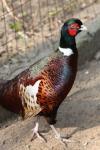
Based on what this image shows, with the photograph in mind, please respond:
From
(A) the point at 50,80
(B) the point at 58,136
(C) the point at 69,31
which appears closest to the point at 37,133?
(B) the point at 58,136

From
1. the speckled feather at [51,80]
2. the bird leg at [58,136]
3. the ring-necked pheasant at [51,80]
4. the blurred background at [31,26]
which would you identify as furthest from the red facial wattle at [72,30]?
the blurred background at [31,26]

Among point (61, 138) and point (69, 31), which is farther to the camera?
point (61, 138)

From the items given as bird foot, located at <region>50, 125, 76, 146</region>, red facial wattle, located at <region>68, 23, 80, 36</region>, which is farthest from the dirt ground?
red facial wattle, located at <region>68, 23, 80, 36</region>

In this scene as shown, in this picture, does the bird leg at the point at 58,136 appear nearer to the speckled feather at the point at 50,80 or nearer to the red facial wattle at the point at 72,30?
the speckled feather at the point at 50,80

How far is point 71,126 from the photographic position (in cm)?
531

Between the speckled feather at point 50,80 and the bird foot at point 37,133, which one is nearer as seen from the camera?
the speckled feather at point 50,80

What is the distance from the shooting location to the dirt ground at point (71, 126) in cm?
501

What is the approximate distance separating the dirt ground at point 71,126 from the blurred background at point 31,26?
797 millimetres

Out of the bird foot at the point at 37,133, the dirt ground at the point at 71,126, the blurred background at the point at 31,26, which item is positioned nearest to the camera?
the dirt ground at the point at 71,126

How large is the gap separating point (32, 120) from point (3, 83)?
594mm

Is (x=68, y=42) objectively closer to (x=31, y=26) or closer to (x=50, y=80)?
(x=50, y=80)

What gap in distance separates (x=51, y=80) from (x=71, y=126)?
2.66ft

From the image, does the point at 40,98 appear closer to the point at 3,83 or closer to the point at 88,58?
the point at 3,83

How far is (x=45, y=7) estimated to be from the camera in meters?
7.68
